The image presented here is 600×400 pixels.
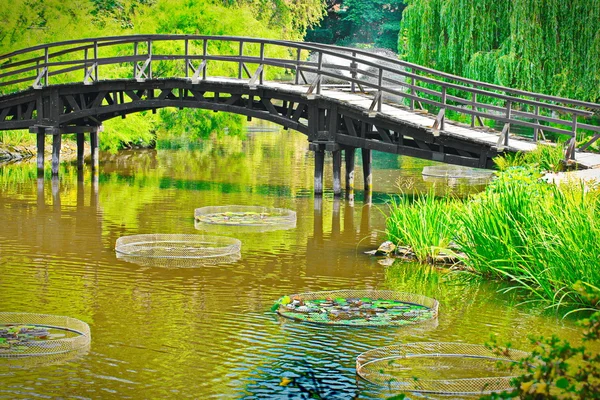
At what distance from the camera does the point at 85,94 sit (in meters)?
28.9

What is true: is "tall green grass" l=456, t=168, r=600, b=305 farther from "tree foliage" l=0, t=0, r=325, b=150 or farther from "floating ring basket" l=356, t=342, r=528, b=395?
"tree foliage" l=0, t=0, r=325, b=150

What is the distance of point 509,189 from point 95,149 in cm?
1724

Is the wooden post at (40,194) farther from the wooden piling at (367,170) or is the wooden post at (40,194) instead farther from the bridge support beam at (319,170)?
the wooden piling at (367,170)

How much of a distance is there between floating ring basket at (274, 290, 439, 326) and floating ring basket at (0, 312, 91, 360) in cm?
254

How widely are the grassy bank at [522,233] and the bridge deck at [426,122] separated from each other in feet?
12.4

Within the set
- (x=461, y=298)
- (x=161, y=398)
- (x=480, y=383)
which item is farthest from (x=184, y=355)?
(x=461, y=298)

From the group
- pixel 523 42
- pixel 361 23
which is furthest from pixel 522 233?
pixel 361 23

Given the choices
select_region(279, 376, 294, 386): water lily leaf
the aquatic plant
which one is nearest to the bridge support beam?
the aquatic plant

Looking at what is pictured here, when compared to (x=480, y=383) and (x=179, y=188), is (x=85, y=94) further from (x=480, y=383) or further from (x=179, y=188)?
(x=480, y=383)

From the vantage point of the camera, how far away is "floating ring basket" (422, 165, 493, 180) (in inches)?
1173

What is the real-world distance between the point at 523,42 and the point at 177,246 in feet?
44.7

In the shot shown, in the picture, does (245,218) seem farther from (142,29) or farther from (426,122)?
(142,29)

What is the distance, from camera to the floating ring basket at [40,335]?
10477 mm

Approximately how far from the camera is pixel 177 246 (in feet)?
57.0
